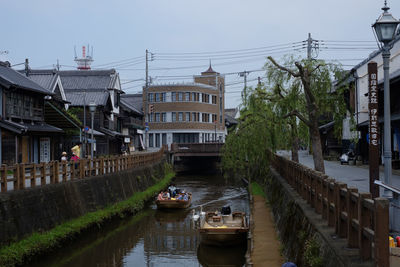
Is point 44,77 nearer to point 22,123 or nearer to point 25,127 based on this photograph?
point 22,123

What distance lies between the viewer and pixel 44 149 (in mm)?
33188

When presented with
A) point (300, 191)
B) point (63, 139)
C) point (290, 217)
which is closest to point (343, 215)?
point (290, 217)

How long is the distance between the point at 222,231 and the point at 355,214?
10134mm

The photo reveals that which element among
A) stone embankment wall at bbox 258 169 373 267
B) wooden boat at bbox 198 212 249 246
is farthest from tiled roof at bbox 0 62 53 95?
stone embankment wall at bbox 258 169 373 267

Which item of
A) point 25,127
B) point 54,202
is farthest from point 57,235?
point 25,127

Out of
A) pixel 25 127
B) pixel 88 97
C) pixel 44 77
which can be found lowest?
pixel 25 127

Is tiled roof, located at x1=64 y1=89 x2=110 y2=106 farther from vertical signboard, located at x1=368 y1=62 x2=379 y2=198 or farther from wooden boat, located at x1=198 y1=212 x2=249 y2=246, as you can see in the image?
vertical signboard, located at x1=368 y1=62 x2=379 y2=198

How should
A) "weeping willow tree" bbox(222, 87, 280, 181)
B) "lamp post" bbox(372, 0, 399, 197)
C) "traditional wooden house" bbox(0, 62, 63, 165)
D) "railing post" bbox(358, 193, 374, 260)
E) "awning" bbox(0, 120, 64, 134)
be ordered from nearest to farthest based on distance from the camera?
1. "railing post" bbox(358, 193, 374, 260)
2. "lamp post" bbox(372, 0, 399, 197)
3. "weeping willow tree" bbox(222, 87, 280, 181)
4. "awning" bbox(0, 120, 64, 134)
5. "traditional wooden house" bbox(0, 62, 63, 165)

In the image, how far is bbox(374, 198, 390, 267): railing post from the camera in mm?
6098

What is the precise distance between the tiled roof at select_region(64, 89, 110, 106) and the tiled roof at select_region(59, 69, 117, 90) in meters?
1.94

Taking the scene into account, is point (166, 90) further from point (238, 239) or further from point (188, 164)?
point (238, 239)

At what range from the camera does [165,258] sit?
17.1 meters

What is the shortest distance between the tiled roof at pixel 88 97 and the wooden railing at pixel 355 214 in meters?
35.4

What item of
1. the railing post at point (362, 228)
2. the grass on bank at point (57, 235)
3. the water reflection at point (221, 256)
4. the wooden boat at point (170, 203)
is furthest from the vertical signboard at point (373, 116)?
the wooden boat at point (170, 203)
